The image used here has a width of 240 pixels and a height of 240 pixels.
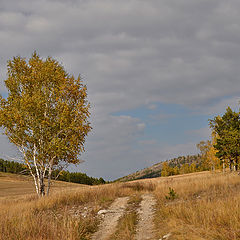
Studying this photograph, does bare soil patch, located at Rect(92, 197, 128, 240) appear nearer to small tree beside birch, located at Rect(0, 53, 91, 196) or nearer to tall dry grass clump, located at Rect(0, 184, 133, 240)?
tall dry grass clump, located at Rect(0, 184, 133, 240)

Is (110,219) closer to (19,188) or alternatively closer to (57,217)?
(57,217)

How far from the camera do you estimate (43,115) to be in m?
19.5

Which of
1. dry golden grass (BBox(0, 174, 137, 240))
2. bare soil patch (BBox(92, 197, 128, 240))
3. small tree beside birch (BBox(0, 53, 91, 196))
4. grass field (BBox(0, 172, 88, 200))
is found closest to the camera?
dry golden grass (BBox(0, 174, 137, 240))

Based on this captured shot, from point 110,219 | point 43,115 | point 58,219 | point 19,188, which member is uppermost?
point 43,115

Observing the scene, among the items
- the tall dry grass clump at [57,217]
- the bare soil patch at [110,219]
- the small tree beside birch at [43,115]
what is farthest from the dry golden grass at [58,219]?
the small tree beside birch at [43,115]

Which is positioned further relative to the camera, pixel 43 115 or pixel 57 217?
pixel 43 115

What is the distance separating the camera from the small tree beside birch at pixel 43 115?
18.6 m

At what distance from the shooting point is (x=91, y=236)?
316 inches

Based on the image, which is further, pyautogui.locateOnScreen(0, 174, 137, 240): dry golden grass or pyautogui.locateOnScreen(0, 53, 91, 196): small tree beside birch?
pyautogui.locateOnScreen(0, 53, 91, 196): small tree beside birch

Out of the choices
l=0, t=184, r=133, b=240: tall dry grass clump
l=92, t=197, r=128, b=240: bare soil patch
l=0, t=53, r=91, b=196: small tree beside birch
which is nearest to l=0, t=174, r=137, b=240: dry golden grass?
l=0, t=184, r=133, b=240: tall dry grass clump

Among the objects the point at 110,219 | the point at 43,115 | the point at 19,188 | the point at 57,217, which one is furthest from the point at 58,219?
the point at 19,188

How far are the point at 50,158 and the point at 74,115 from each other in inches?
159

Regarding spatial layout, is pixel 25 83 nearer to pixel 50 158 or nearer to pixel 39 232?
pixel 50 158

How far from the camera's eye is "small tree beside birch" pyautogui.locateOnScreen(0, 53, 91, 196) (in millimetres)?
18594
